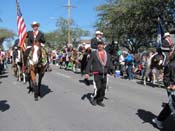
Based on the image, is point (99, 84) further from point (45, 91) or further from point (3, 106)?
point (45, 91)

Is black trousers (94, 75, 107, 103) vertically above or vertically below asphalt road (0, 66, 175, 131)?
above

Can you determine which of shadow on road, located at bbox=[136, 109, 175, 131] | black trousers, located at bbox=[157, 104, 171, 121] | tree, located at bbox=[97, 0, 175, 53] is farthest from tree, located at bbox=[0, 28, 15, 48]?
black trousers, located at bbox=[157, 104, 171, 121]

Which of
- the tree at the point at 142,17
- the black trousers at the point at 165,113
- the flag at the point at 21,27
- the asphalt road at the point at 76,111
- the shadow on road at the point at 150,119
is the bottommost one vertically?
the shadow on road at the point at 150,119

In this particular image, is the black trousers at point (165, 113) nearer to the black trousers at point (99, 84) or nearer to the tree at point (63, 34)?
the black trousers at point (99, 84)

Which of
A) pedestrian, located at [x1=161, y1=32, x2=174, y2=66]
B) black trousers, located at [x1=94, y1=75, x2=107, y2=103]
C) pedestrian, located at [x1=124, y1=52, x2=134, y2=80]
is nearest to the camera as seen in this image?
black trousers, located at [x1=94, y1=75, x2=107, y2=103]

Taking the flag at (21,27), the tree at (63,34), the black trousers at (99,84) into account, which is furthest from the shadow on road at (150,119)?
the tree at (63,34)

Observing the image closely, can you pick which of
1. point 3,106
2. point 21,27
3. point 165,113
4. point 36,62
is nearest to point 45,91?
point 36,62

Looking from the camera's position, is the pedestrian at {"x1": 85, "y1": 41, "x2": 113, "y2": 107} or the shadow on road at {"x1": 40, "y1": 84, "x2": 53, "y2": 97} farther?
the shadow on road at {"x1": 40, "y1": 84, "x2": 53, "y2": 97}

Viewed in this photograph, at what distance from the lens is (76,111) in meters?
10.1

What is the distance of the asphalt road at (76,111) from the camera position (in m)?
8.30

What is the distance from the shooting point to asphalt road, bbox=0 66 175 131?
830 cm

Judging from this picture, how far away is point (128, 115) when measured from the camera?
9.59 metres

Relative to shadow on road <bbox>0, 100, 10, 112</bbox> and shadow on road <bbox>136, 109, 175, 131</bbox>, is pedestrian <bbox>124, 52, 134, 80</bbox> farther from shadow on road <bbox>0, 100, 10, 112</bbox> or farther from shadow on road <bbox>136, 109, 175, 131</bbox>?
shadow on road <bbox>136, 109, 175, 131</bbox>

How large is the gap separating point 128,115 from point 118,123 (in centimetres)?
101
